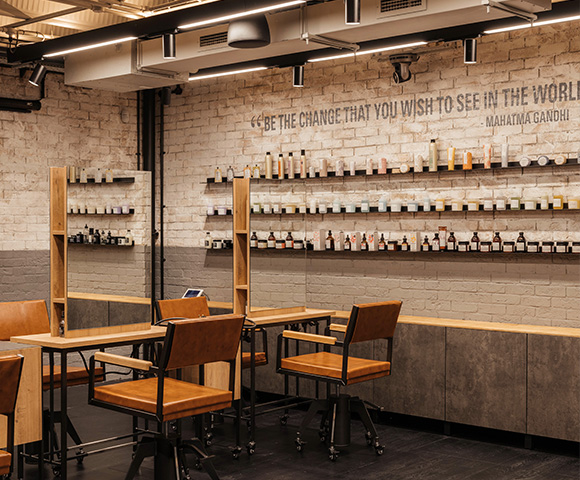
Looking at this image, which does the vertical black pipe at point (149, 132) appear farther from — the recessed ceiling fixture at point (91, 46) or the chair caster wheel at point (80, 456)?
the chair caster wheel at point (80, 456)

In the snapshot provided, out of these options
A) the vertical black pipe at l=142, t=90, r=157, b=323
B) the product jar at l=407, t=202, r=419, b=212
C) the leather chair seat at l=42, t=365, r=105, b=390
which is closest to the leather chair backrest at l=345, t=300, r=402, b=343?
the product jar at l=407, t=202, r=419, b=212

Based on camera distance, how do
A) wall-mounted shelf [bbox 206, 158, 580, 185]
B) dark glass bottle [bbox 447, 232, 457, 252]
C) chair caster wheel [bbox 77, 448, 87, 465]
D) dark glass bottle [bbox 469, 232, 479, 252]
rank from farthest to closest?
dark glass bottle [bbox 447, 232, 457, 252] → dark glass bottle [bbox 469, 232, 479, 252] → wall-mounted shelf [bbox 206, 158, 580, 185] → chair caster wheel [bbox 77, 448, 87, 465]

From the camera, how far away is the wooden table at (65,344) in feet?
14.1

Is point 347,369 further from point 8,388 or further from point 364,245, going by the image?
point 8,388

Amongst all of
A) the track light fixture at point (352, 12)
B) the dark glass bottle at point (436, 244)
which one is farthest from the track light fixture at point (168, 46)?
the dark glass bottle at point (436, 244)

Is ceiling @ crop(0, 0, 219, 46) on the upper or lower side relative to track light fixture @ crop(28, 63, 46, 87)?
upper

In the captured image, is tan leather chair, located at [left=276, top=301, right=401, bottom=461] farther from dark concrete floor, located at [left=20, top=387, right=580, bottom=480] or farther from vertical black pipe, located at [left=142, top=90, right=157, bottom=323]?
vertical black pipe, located at [left=142, top=90, right=157, bottom=323]

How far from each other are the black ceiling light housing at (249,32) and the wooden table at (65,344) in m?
1.97

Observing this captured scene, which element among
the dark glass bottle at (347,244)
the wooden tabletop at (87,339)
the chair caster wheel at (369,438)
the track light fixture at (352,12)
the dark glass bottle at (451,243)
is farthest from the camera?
the dark glass bottle at (347,244)

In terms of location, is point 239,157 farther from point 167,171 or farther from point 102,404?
point 102,404

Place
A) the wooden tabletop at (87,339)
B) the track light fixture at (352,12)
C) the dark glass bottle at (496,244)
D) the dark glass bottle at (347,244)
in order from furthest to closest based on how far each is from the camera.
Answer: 1. the dark glass bottle at (347,244)
2. the dark glass bottle at (496,244)
3. the track light fixture at (352,12)
4. the wooden tabletop at (87,339)

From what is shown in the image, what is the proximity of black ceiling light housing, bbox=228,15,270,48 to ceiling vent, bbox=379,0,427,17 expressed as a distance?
829mm

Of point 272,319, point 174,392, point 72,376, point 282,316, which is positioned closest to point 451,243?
point 282,316

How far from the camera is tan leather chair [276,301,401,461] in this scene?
16.2 feet
